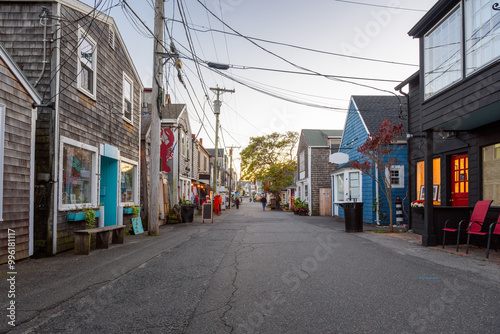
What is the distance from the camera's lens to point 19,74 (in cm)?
739

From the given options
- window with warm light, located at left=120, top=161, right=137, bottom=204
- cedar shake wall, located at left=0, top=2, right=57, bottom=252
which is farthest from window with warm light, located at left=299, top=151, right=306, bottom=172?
cedar shake wall, located at left=0, top=2, right=57, bottom=252

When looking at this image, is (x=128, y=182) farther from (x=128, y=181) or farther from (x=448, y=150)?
(x=448, y=150)

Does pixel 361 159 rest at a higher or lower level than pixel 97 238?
higher

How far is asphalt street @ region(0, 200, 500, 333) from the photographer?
3701 millimetres

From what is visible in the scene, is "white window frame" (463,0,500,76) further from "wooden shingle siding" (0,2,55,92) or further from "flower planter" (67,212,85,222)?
"flower planter" (67,212,85,222)

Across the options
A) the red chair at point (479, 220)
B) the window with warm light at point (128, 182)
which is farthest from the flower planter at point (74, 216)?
the red chair at point (479, 220)

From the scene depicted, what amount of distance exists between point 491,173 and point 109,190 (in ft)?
37.1

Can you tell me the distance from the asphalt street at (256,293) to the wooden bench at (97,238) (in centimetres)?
32

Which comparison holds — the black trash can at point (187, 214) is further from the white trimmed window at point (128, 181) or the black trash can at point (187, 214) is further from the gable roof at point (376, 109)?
the gable roof at point (376, 109)

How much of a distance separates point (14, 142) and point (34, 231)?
80.0 inches

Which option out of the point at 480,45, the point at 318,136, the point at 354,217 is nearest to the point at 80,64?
the point at 480,45

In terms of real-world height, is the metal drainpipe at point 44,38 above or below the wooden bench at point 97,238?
above

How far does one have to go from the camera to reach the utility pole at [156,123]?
12125mm

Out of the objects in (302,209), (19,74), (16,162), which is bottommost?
(302,209)
